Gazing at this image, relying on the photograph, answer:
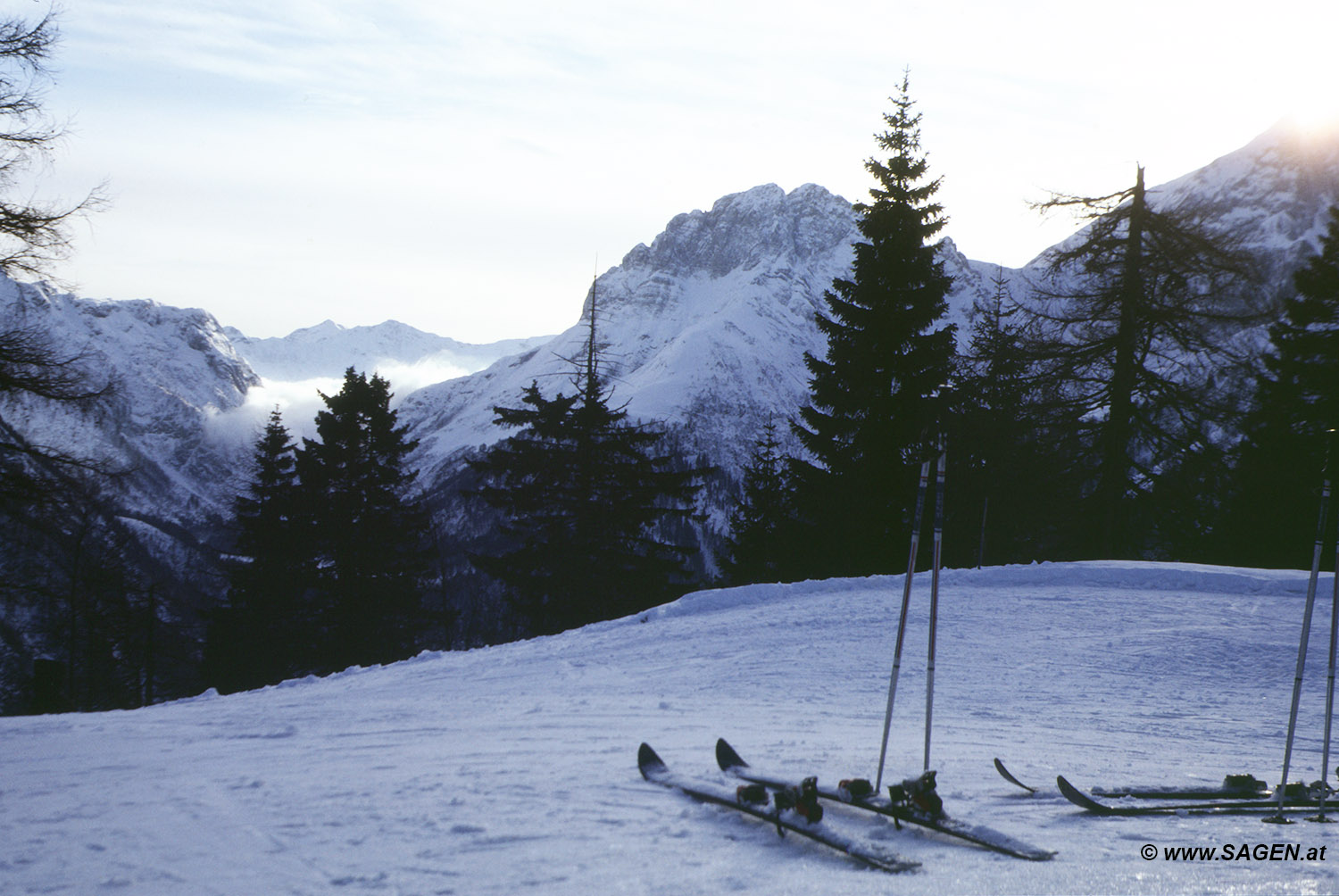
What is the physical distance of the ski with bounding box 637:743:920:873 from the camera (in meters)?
4.85

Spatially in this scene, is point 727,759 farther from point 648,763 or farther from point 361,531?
point 361,531

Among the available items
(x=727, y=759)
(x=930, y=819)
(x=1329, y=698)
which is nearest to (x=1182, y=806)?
(x=1329, y=698)

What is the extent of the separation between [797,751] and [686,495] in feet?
78.9

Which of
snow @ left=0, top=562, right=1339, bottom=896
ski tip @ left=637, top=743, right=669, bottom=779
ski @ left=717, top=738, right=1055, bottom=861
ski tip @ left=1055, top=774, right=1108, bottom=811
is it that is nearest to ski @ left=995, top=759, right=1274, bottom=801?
snow @ left=0, top=562, right=1339, bottom=896

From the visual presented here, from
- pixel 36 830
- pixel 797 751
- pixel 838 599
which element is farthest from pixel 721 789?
pixel 838 599

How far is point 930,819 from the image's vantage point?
5.42 m

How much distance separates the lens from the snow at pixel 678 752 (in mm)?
4887

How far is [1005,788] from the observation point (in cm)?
666

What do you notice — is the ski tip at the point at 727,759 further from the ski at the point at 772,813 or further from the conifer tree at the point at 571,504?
the conifer tree at the point at 571,504

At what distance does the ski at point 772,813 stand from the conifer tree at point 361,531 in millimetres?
24794

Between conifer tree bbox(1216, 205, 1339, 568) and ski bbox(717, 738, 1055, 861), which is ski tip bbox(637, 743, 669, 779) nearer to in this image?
ski bbox(717, 738, 1055, 861)

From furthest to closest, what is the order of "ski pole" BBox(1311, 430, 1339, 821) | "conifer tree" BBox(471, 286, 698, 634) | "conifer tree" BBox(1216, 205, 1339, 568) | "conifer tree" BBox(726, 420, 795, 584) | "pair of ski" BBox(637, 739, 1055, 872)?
"conifer tree" BBox(726, 420, 795, 584) < "conifer tree" BBox(471, 286, 698, 634) < "conifer tree" BBox(1216, 205, 1339, 568) < "ski pole" BBox(1311, 430, 1339, 821) < "pair of ski" BBox(637, 739, 1055, 872)

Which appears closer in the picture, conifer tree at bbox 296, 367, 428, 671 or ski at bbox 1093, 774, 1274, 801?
ski at bbox 1093, 774, 1274, 801

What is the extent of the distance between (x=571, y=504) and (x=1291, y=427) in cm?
2194
